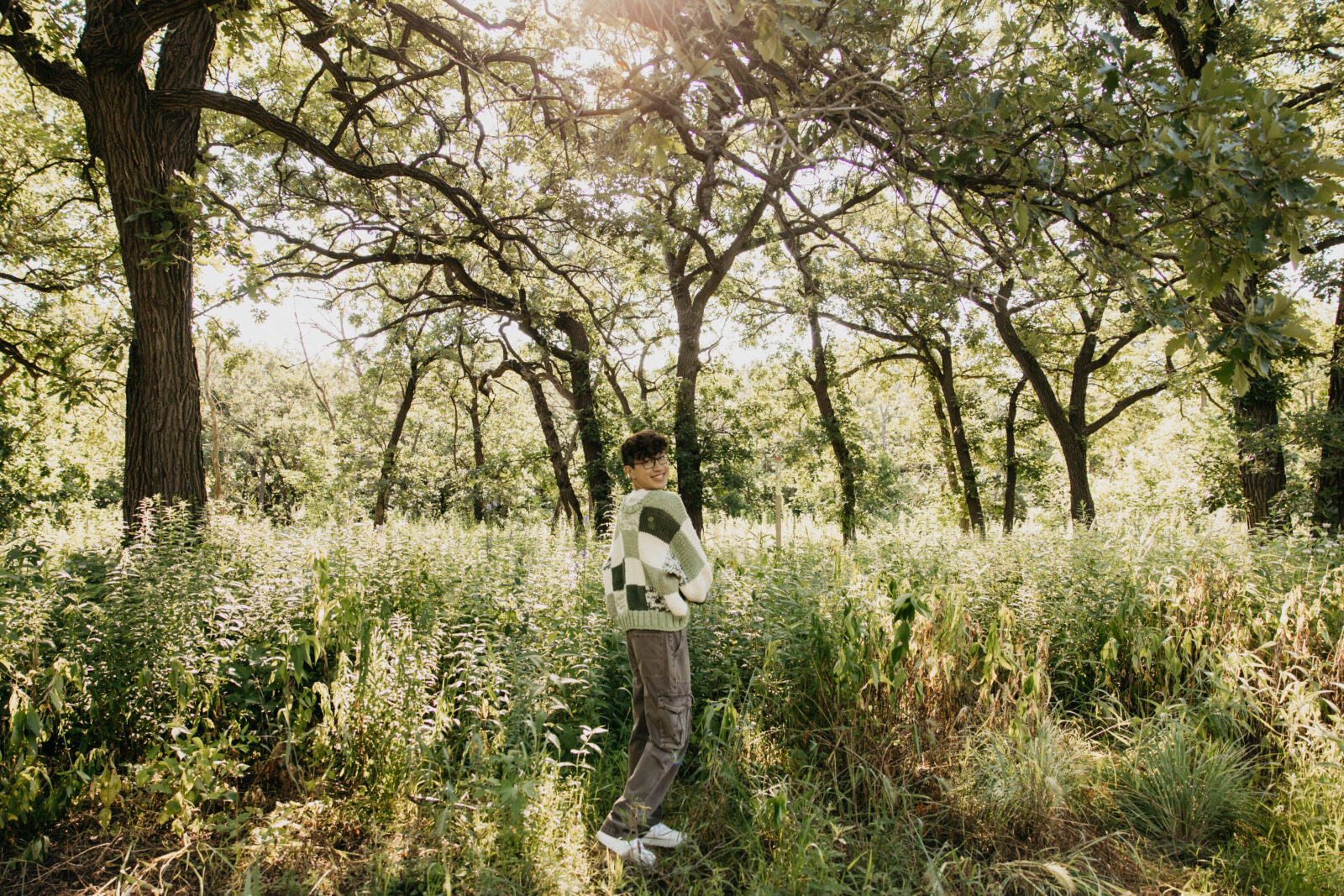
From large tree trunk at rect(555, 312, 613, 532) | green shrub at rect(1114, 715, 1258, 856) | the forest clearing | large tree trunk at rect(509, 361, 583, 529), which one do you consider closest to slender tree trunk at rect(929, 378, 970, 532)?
large tree trunk at rect(509, 361, 583, 529)

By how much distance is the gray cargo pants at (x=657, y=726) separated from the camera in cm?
323

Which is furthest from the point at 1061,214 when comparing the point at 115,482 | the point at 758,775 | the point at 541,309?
the point at 115,482

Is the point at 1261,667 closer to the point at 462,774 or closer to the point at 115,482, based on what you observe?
the point at 462,774

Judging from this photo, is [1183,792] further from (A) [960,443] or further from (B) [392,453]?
(B) [392,453]

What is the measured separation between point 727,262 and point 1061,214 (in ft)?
32.6

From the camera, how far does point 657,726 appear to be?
326cm

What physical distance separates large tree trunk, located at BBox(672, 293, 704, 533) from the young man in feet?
33.5

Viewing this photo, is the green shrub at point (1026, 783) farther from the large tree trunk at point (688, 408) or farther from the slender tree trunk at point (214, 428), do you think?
the slender tree trunk at point (214, 428)

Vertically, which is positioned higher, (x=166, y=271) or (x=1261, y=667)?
(x=166, y=271)

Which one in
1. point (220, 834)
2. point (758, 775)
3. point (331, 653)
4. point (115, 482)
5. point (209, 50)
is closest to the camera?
point (220, 834)

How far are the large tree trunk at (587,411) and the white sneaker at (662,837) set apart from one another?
30.9ft

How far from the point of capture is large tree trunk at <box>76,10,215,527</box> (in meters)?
5.96

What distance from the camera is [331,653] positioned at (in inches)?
165

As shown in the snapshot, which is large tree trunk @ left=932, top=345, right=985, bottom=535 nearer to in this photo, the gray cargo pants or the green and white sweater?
the green and white sweater
